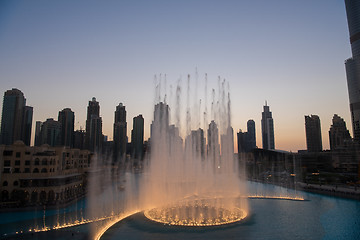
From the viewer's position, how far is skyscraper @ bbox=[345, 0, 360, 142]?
162750mm

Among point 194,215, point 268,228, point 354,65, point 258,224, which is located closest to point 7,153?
point 194,215

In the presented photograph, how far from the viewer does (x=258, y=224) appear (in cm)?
2584

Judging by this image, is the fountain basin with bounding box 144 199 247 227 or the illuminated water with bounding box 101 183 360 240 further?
the fountain basin with bounding box 144 199 247 227

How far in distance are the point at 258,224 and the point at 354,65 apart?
21050cm

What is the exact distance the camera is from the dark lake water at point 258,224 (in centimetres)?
2247

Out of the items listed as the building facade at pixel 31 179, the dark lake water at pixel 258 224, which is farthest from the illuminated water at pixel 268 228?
the building facade at pixel 31 179

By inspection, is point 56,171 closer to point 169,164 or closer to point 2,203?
point 2,203

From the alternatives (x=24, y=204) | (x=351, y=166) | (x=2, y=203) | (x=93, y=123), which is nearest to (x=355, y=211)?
(x=24, y=204)

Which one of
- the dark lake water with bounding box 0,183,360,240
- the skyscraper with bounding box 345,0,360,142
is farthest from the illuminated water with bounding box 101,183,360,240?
the skyscraper with bounding box 345,0,360,142

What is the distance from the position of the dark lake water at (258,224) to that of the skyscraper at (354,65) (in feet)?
444

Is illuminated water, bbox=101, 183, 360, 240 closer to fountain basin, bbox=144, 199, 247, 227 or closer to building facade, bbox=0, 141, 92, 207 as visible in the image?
fountain basin, bbox=144, 199, 247, 227

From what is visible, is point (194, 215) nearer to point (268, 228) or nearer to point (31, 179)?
point (268, 228)

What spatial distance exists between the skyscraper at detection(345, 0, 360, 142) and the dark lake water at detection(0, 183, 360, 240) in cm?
13524

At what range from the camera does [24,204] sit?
39.0 meters
